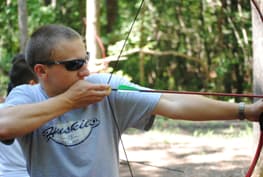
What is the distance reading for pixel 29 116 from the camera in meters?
1.67

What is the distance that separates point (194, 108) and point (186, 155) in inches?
134

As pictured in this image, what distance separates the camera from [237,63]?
11.0m

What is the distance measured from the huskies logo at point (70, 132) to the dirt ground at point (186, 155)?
213cm

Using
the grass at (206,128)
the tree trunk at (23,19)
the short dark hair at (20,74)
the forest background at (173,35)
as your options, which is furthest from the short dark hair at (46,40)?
the forest background at (173,35)

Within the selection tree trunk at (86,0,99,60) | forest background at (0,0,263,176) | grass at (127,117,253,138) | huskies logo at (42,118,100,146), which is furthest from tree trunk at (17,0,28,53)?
huskies logo at (42,118,100,146)

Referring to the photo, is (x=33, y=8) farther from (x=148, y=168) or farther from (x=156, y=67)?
(x=148, y=168)

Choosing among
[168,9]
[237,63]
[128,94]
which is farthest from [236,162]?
[168,9]

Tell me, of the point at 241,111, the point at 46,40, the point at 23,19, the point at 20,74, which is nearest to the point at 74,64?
the point at 46,40

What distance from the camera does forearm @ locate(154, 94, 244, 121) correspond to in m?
1.72

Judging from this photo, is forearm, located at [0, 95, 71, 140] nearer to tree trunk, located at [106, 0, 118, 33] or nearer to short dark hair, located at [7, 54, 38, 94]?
short dark hair, located at [7, 54, 38, 94]

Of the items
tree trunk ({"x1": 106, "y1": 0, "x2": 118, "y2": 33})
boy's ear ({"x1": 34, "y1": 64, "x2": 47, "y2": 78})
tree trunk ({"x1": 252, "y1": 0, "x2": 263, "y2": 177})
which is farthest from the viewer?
tree trunk ({"x1": 106, "y1": 0, "x2": 118, "y2": 33})

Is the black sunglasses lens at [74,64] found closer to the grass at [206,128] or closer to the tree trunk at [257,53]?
the tree trunk at [257,53]

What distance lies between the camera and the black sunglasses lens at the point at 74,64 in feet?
5.66

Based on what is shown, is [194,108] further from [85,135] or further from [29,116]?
[29,116]
